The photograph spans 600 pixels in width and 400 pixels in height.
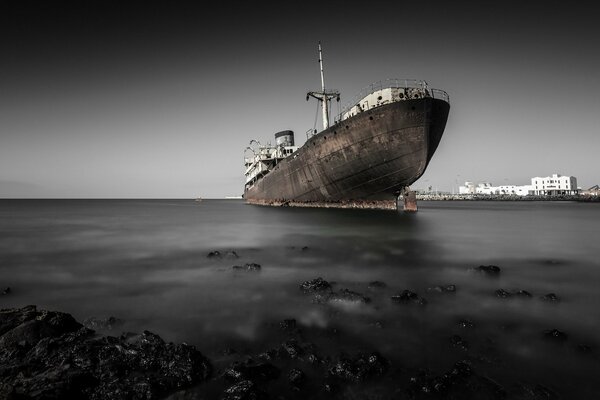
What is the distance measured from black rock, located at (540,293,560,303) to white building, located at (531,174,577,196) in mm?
141382

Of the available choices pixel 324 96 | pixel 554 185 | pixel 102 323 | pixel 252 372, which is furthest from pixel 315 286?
pixel 554 185

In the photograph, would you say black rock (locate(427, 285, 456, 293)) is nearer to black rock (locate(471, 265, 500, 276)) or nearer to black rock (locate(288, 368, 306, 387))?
black rock (locate(471, 265, 500, 276))

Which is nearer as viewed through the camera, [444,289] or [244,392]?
[244,392]

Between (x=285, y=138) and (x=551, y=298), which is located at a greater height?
(x=285, y=138)

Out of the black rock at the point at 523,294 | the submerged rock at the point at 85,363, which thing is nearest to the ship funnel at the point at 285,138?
the black rock at the point at 523,294

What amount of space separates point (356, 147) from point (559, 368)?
1840cm

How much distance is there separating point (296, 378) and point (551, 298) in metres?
4.79

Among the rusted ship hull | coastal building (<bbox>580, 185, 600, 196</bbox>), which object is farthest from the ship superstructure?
coastal building (<bbox>580, 185, 600, 196</bbox>)

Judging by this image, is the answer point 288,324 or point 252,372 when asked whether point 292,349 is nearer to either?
point 252,372

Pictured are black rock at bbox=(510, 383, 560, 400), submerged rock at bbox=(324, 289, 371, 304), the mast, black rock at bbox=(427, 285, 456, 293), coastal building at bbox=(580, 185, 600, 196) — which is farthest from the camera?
coastal building at bbox=(580, 185, 600, 196)

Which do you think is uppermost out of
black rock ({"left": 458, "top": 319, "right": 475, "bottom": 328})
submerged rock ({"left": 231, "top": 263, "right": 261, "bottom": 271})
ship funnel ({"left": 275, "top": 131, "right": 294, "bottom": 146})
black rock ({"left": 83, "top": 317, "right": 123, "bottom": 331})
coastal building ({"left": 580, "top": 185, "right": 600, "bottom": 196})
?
ship funnel ({"left": 275, "top": 131, "right": 294, "bottom": 146})

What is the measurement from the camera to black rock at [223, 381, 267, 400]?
105 inches

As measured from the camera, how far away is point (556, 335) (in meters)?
3.71

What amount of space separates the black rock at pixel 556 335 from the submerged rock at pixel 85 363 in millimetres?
4087
